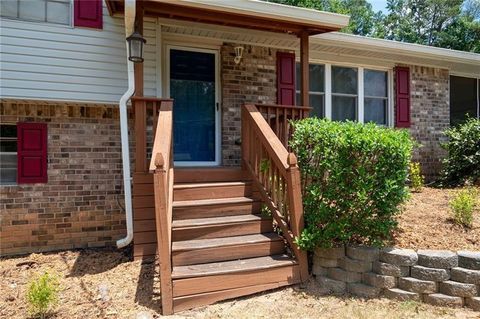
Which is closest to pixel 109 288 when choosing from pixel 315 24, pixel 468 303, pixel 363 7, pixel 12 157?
pixel 12 157

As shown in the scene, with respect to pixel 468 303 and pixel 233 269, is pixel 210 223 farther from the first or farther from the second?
pixel 468 303

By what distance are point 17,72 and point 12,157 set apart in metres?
1.20

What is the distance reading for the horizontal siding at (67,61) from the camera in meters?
4.80

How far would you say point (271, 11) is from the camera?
4.74m

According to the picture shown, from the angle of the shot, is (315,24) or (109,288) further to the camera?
(315,24)

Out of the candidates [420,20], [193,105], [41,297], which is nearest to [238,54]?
[193,105]

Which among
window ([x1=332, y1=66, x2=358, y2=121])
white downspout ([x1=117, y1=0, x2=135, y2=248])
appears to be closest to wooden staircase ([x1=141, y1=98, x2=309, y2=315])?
white downspout ([x1=117, y1=0, x2=135, y2=248])

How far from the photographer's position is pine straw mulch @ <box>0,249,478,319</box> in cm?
324

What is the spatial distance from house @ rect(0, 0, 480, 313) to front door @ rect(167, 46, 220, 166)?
16mm

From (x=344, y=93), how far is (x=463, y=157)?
251cm

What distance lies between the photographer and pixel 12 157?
5.20 meters

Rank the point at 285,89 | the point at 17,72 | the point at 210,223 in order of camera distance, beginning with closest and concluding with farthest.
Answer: the point at 210,223 < the point at 17,72 < the point at 285,89

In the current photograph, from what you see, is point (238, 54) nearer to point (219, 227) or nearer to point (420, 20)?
point (219, 227)

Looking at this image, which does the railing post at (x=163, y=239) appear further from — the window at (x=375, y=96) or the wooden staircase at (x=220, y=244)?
the window at (x=375, y=96)
